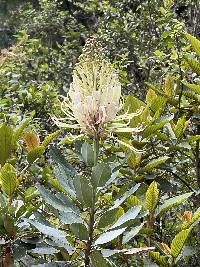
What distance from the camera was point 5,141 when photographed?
190 cm

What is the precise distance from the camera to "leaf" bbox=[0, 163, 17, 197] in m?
1.78

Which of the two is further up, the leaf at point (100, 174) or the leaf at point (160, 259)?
the leaf at point (100, 174)

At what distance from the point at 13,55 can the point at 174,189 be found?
3.52 m

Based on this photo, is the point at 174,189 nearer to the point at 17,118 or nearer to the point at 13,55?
the point at 17,118

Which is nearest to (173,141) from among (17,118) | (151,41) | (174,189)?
(174,189)

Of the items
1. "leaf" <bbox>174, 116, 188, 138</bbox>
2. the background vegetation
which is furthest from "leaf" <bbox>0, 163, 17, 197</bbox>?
"leaf" <bbox>174, 116, 188, 138</bbox>

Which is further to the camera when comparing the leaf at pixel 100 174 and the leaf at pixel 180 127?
the leaf at pixel 180 127

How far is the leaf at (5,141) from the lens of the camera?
1.88 metres

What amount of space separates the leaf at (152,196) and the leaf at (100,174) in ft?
1.30

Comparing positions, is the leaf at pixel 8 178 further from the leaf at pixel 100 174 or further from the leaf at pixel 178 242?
the leaf at pixel 178 242

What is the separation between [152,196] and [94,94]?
1.74 feet

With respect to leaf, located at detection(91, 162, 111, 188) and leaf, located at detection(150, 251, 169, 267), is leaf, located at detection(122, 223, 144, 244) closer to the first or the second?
leaf, located at detection(150, 251, 169, 267)

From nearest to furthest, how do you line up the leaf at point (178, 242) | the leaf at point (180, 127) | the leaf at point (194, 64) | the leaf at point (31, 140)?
the leaf at point (178, 242) < the leaf at point (31, 140) < the leaf at point (180, 127) < the leaf at point (194, 64)

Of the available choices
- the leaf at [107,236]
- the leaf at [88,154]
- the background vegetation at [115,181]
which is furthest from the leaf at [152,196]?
the leaf at [107,236]
